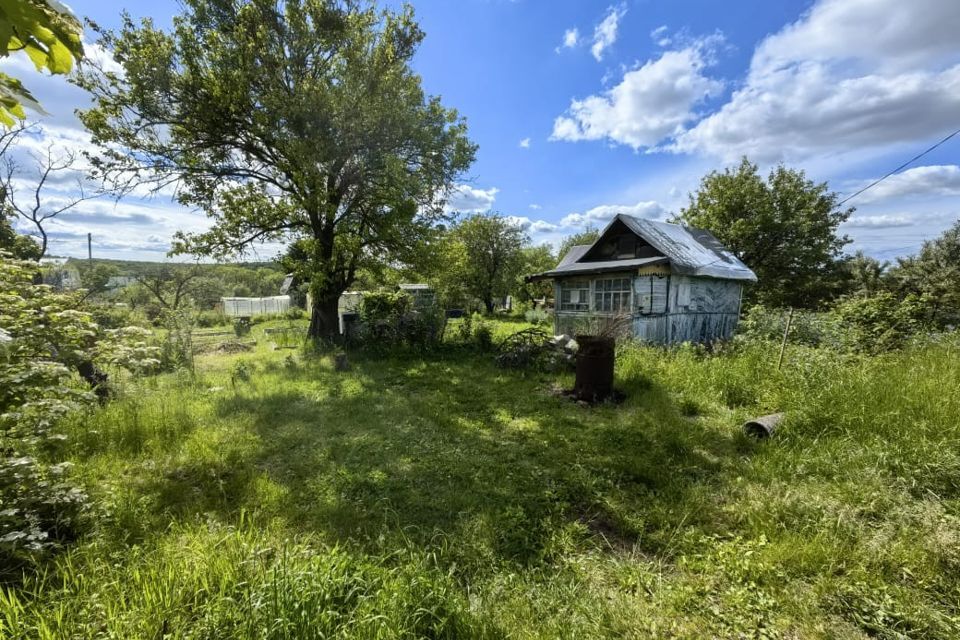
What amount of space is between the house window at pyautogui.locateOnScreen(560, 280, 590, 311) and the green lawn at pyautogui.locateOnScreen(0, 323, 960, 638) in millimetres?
7502

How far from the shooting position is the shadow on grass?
9.64 feet

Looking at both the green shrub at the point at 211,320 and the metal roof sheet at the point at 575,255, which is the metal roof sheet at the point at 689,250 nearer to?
the metal roof sheet at the point at 575,255

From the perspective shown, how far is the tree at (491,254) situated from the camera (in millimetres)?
25422

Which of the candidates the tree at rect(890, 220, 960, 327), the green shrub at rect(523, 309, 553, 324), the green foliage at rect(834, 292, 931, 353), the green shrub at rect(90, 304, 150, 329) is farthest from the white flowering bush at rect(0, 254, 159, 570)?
the tree at rect(890, 220, 960, 327)

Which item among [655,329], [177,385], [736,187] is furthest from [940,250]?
[177,385]

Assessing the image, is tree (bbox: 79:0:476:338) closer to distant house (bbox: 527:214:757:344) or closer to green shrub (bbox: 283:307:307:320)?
distant house (bbox: 527:214:757:344)

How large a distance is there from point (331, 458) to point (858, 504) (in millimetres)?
4909

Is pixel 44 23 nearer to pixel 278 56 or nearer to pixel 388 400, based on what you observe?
pixel 388 400

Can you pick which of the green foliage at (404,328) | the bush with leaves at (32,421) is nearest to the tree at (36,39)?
the bush with leaves at (32,421)

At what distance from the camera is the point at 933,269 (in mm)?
19953

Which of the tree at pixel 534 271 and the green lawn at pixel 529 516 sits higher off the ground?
the tree at pixel 534 271

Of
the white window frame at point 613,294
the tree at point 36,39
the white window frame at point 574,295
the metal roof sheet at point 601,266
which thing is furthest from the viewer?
the white window frame at point 574,295

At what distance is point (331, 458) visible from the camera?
13.7 feet

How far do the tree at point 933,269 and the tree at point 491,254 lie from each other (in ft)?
65.4
